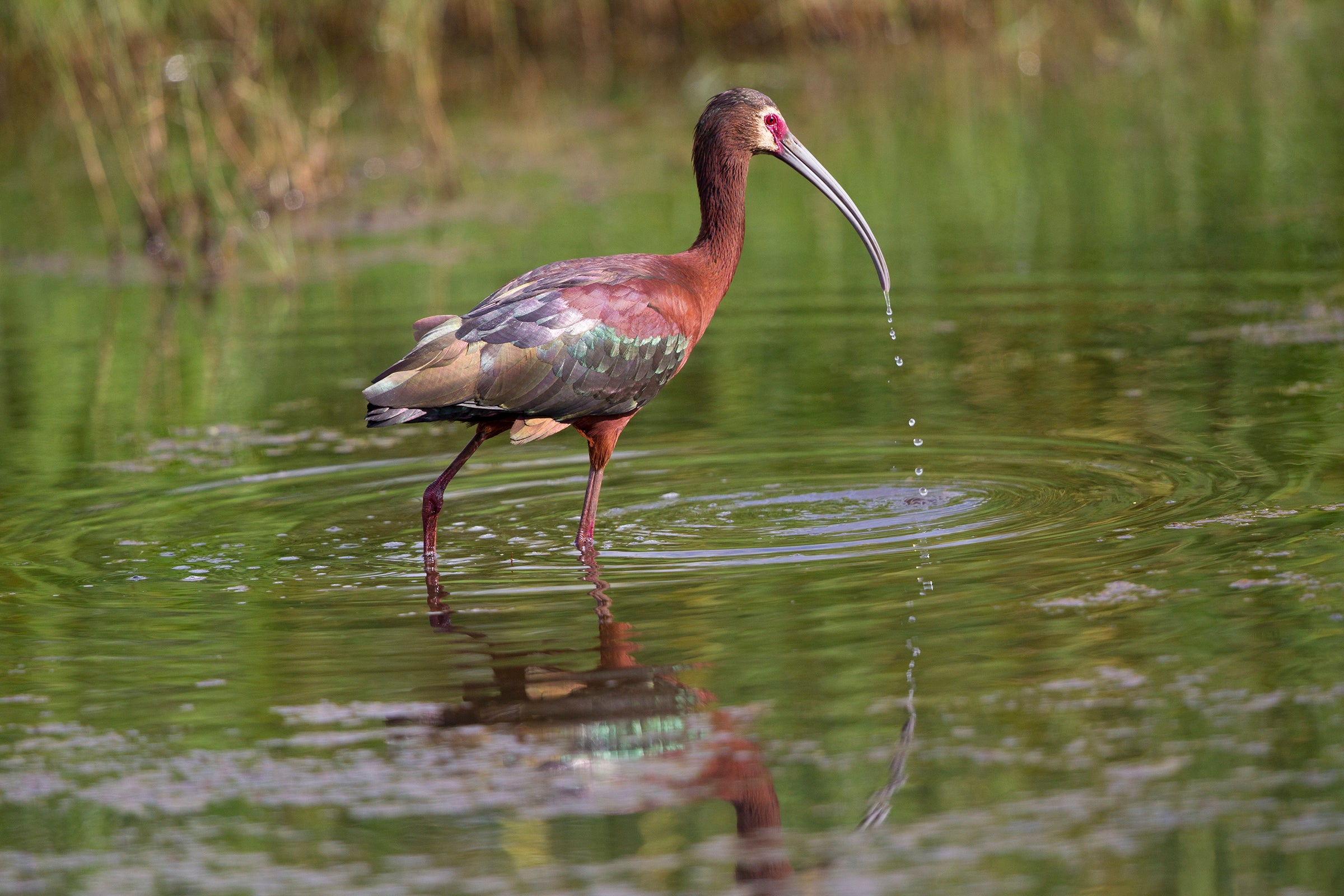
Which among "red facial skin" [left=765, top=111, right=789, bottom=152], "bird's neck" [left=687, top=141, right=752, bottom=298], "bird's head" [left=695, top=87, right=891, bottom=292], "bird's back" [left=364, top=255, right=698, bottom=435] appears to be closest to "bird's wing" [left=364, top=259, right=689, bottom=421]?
"bird's back" [left=364, top=255, right=698, bottom=435]

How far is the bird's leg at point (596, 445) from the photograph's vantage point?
252 inches

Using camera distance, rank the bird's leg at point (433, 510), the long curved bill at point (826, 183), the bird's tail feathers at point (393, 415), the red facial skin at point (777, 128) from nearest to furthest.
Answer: the bird's tail feathers at point (393, 415), the bird's leg at point (433, 510), the red facial skin at point (777, 128), the long curved bill at point (826, 183)

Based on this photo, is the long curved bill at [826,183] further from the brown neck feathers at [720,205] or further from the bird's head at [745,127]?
the brown neck feathers at [720,205]

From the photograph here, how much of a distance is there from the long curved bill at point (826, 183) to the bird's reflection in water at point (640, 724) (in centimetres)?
258

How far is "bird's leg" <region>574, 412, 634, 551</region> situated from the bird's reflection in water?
41.0 inches

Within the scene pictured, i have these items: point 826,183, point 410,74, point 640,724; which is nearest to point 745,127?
point 826,183

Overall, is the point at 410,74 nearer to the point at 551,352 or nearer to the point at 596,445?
the point at 596,445

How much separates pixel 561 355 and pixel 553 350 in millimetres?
34

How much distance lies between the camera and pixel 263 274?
1292 cm

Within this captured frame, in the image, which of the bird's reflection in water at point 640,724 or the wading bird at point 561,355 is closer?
the bird's reflection in water at point 640,724

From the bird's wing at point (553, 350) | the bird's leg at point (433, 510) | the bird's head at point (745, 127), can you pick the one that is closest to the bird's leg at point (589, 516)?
the bird's wing at point (553, 350)

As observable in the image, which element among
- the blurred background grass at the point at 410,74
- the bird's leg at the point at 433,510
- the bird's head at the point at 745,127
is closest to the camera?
the bird's leg at the point at 433,510

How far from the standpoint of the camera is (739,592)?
5.62 meters

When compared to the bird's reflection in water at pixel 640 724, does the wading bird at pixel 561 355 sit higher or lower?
higher
